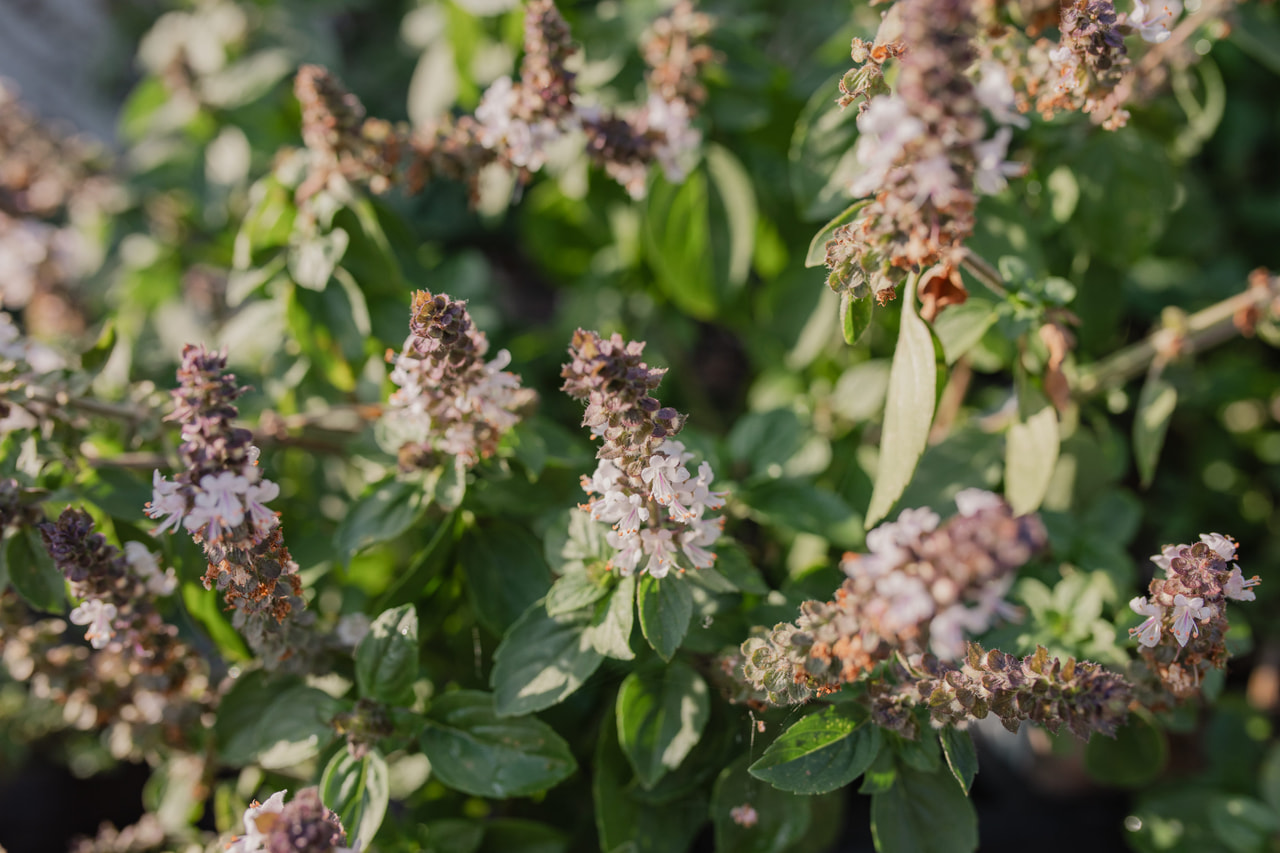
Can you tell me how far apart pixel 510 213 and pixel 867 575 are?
1856mm

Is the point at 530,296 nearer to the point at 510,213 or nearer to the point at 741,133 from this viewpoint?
the point at 510,213

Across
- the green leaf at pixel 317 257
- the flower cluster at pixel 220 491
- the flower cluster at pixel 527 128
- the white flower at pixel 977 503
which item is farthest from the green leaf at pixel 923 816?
the green leaf at pixel 317 257

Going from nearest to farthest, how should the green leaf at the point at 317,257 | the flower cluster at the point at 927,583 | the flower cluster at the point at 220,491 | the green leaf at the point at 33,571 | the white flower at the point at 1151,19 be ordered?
A: 1. the flower cluster at the point at 927,583
2. the flower cluster at the point at 220,491
3. the white flower at the point at 1151,19
4. the green leaf at the point at 33,571
5. the green leaf at the point at 317,257

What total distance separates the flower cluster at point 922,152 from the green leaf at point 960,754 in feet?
1.53

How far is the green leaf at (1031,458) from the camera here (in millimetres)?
1151

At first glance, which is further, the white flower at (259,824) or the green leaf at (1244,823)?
the green leaf at (1244,823)

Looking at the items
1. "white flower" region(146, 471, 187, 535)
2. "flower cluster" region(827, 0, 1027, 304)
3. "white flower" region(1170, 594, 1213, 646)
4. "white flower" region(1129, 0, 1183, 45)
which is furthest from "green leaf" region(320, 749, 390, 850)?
"white flower" region(1129, 0, 1183, 45)

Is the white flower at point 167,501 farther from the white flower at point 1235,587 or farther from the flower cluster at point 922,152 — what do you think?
the white flower at point 1235,587

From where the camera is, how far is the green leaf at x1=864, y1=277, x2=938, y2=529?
0.96 m

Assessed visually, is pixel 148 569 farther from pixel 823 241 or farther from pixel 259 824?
pixel 823 241

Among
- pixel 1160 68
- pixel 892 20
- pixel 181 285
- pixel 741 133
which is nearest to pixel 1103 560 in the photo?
pixel 1160 68

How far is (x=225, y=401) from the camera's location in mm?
890

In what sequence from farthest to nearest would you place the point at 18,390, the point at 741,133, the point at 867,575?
the point at 741,133, the point at 18,390, the point at 867,575

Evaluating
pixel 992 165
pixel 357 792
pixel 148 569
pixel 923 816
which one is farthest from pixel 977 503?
pixel 148 569
